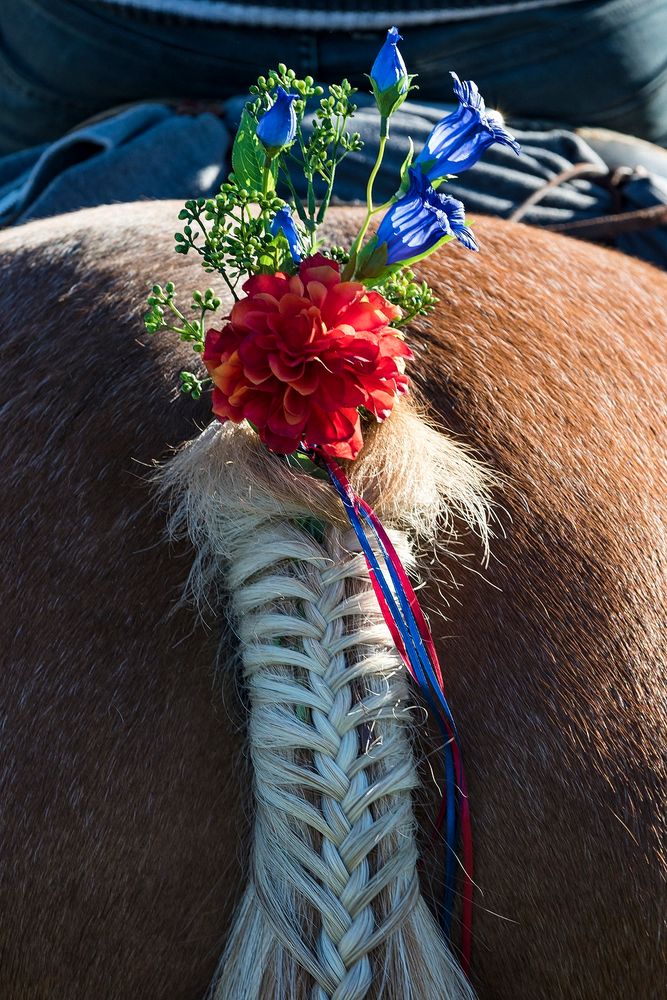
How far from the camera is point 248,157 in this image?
0.82 m

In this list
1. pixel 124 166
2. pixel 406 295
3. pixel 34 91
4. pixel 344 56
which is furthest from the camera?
pixel 34 91

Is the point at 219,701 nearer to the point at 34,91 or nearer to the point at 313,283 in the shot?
the point at 313,283

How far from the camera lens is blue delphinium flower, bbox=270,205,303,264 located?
2.65 feet

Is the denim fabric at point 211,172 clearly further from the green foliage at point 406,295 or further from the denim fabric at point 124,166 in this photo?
the green foliage at point 406,295

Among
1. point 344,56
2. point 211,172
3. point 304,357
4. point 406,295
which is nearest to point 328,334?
point 304,357

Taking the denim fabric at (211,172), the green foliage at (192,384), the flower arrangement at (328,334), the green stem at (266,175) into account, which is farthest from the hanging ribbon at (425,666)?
the denim fabric at (211,172)

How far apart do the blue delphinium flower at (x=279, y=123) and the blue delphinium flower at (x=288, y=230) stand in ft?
0.17

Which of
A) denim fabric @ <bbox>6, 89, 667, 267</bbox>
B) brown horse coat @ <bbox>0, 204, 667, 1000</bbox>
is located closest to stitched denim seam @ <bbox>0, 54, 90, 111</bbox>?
denim fabric @ <bbox>6, 89, 667, 267</bbox>

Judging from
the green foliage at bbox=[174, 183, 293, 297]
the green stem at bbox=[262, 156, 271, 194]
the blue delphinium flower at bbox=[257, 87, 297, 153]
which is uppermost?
the blue delphinium flower at bbox=[257, 87, 297, 153]

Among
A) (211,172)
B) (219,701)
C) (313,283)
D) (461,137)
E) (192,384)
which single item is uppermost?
(461,137)

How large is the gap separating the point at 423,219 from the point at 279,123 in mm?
137

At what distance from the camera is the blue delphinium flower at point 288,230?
2.65 feet

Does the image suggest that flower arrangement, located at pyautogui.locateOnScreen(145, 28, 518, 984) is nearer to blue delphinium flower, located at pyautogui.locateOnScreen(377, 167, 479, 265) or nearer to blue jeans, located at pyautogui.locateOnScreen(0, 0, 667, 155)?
blue delphinium flower, located at pyautogui.locateOnScreen(377, 167, 479, 265)

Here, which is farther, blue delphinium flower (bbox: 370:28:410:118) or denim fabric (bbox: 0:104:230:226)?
denim fabric (bbox: 0:104:230:226)
